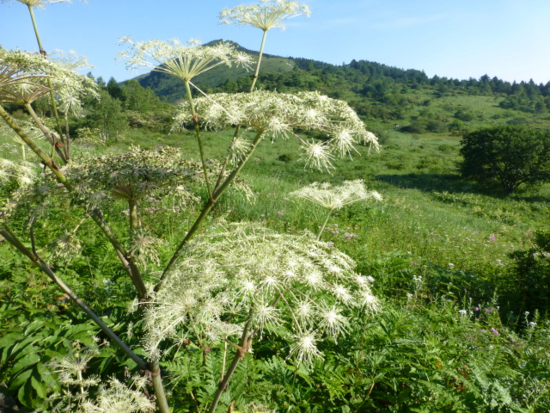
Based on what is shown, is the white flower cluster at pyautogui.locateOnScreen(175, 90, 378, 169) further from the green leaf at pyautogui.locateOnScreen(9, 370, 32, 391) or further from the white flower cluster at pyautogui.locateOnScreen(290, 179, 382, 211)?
the green leaf at pyautogui.locateOnScreen(9, 370, 32, 391)

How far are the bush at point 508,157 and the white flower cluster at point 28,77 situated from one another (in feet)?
175

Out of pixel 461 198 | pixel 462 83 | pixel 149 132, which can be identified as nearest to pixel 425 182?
pixel 461 198

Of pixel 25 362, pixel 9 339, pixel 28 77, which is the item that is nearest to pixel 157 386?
pixel 25 362

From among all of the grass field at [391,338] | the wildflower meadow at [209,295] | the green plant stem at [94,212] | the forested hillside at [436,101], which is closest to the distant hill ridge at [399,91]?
the forested hillside at [436,101]

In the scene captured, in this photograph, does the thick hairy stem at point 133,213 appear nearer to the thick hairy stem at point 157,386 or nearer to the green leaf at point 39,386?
the thick hairy stem at point 157,386

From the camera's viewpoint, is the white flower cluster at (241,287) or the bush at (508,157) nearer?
the white flower cluster at (241,287)

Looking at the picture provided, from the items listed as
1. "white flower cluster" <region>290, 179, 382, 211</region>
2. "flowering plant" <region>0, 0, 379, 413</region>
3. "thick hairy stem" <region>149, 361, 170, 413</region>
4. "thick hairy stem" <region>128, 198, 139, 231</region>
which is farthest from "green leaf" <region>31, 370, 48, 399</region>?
"white flower cluster" <region>290, 179, 382, 211</region>

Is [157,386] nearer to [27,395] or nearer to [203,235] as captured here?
[203,235]

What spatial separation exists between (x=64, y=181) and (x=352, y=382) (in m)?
2.74

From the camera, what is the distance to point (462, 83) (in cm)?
19138

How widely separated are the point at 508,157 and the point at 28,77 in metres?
55.8

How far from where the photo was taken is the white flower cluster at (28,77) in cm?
185

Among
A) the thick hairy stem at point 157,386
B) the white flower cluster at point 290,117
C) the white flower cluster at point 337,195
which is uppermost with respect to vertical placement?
the white flower cluster at point 290,117

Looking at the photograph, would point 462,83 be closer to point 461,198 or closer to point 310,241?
point 461,198
